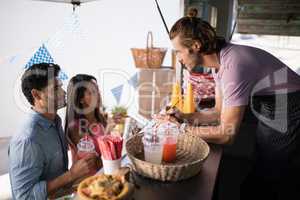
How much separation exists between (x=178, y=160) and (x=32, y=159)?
61 centimetres

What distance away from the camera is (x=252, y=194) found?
1.61m

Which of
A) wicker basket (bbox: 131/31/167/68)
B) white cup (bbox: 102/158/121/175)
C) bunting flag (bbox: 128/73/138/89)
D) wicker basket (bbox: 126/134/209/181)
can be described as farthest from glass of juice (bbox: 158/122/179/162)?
bunting flag (bbox: 128/73/138/89)

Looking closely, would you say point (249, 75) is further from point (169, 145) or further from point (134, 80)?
point (134, 80)

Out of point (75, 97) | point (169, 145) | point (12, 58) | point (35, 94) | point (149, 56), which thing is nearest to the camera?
point (169, 145)

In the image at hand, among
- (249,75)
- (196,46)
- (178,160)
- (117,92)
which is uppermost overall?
(196,46)

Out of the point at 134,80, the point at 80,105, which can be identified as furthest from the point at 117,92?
the point at 80,105

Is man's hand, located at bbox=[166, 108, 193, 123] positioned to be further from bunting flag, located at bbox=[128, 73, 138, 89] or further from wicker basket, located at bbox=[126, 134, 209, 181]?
bunting flag, located at bbox=[128, 73, 138, 89]

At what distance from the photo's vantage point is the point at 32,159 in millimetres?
1326

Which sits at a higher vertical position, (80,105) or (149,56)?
(149,56)

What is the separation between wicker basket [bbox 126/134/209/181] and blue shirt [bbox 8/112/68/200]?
44cm

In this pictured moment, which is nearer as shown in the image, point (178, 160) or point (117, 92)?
point (178, 160)

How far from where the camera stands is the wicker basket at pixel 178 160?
101 cm

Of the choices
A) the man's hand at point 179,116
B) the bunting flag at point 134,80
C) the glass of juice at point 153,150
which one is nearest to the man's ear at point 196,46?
the man's hand at point 179,116

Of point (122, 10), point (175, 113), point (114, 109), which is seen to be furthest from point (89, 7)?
point (175, 113)
